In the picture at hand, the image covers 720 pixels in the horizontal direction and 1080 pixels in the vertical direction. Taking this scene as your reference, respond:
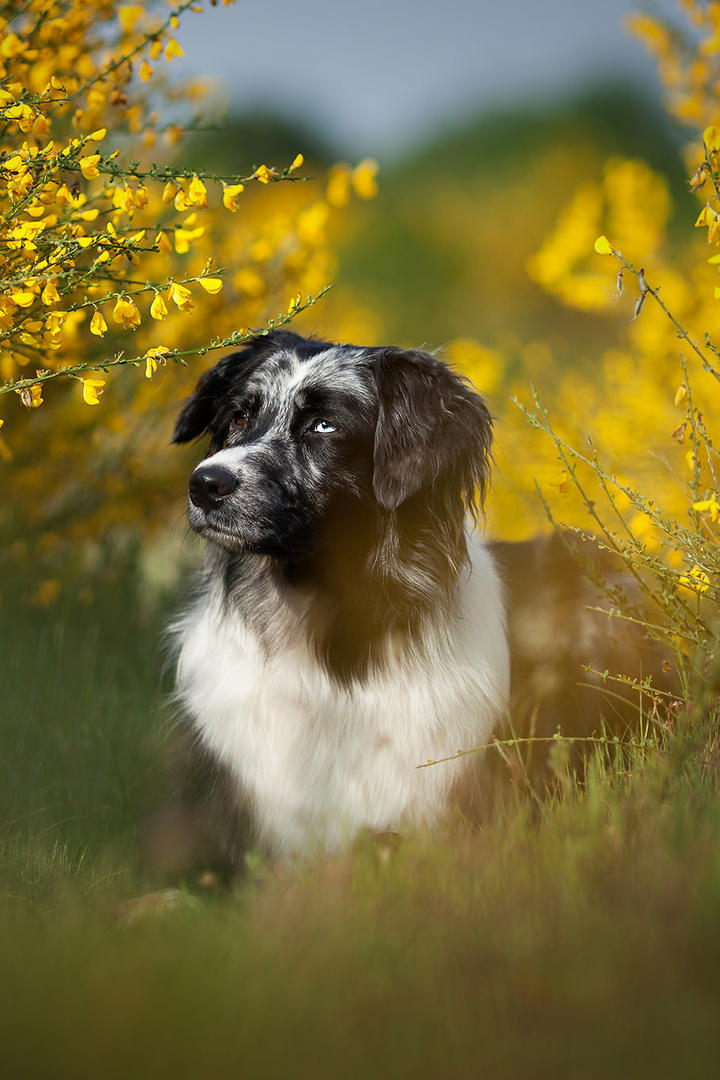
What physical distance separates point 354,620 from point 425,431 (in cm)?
62

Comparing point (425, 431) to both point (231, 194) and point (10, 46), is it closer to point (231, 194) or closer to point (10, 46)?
point (231, 194)

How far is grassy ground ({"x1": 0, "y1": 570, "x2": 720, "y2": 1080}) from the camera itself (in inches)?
59.3

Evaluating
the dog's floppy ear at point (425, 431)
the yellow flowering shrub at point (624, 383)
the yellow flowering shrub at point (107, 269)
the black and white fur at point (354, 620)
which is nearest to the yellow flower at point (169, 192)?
the yellow flowering shrub at point (107, 269)

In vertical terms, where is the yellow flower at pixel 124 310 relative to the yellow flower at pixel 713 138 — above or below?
below

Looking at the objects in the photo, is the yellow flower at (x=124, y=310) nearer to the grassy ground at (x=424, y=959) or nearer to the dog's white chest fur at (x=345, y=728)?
the dog's white chest fur at (x=345, y=728)

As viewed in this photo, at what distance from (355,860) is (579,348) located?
12.1m

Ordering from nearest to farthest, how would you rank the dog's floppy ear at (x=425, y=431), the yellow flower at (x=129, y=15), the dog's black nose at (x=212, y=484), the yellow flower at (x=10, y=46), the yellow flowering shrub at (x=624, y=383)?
the yellow flower at (x=10, y=46) < the dog's black nose at (x=212, y=484) < the dog's floppy ear at (x=425, y=431) < the yellow flower at (x=129, y=15) < the yellow flowering shrub at (x=624, y=383)

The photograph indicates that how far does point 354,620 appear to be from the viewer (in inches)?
125

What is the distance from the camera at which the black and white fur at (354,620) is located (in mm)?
3070

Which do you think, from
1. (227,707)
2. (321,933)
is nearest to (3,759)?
(227,707)

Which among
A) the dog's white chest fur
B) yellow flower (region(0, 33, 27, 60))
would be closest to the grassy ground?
the dog's white chest fur

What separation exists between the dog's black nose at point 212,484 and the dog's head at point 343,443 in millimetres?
27

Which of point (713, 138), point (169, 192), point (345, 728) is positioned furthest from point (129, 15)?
point (345, 728)

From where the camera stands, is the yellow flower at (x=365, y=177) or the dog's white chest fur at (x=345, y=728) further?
the yellow flower at (x=365, y=177)
